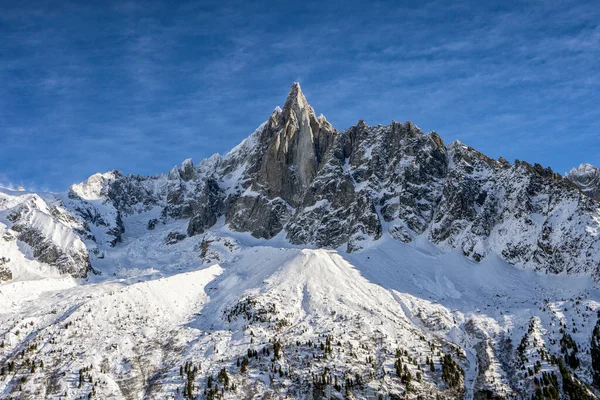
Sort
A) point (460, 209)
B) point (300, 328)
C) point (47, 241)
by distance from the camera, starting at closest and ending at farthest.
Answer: point (300, 328) < point (460, 209) < point (47, 241)

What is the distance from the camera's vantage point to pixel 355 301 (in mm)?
121875

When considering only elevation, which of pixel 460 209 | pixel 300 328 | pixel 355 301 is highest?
pixel 460 209

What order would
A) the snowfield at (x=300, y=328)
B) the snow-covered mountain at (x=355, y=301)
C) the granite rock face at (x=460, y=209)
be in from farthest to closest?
the granite rock face at (x=460, y=209)
the snow-covered mountain at (x=355, y=301)
the snowfield at (x=300, y=328)

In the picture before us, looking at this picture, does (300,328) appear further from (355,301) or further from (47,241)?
(47,241)

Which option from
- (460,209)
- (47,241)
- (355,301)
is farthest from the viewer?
(47,241)

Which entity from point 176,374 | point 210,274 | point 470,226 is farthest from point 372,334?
point 470,226

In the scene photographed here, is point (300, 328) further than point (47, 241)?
No

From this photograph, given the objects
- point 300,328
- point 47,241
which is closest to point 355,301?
point 300,328

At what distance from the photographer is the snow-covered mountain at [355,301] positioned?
91.4m

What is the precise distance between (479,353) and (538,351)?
409 inches

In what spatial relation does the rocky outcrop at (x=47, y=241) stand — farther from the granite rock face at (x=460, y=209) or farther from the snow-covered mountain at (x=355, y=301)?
the granite rock face at (x=460, y=209)

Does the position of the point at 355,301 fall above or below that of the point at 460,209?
below

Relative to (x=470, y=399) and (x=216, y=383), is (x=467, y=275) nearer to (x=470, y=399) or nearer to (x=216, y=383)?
(x=470, y=399)

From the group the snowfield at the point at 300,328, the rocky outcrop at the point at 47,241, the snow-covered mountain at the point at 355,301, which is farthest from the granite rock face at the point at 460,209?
the rocky outcrop at the point at 47,241
